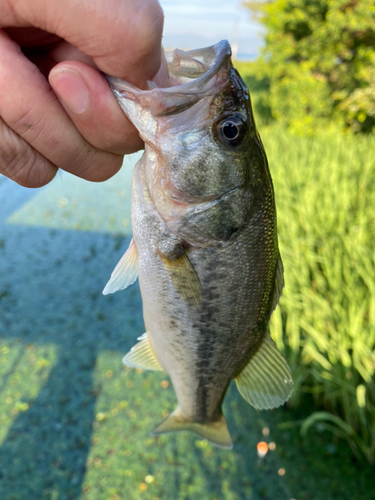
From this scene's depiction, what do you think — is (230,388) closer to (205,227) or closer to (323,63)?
(205,227)

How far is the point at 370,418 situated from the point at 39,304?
3.71 meters

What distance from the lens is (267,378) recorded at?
55.7 inches

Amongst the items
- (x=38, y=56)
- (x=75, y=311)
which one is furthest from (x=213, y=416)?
(x=75, y=311)

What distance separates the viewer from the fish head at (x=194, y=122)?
1.04 metres

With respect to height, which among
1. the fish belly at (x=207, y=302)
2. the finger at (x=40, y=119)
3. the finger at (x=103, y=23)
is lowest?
the fish belly at (x=207, y=302)

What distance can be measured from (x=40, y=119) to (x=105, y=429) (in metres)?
2.99

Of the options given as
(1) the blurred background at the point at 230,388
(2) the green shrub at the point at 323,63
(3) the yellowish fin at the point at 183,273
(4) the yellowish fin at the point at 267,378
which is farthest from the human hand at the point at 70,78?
(2) the green shrub at the point at 323,63

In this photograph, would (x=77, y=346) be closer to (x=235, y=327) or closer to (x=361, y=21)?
(x=235, y=327)

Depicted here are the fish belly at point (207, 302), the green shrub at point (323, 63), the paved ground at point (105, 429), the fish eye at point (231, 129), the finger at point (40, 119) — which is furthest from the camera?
the green shrub at point (323, 63)

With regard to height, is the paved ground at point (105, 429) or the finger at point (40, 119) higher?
the finger at point (40, 119)

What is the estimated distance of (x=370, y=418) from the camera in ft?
9.63

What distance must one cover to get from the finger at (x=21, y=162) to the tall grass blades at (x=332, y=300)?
2.26 metres

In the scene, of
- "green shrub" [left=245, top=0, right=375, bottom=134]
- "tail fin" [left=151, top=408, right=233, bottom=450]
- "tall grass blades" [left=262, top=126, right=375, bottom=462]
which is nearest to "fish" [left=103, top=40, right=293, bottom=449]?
"tail fin" [left=151, top=408, right=233, bottom=450]

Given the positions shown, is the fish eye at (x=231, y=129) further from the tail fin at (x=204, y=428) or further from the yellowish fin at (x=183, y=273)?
the tail fin at (x=204, y=428)
